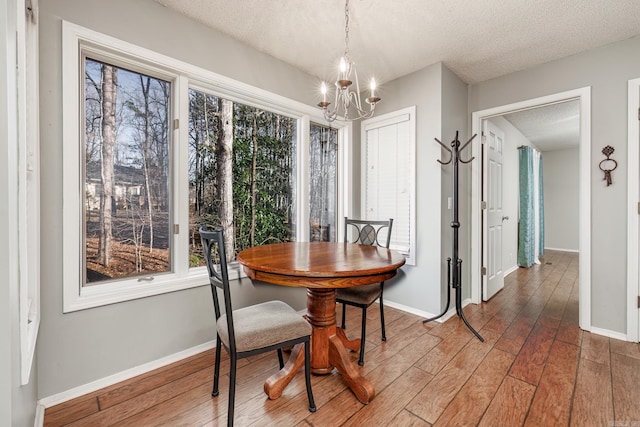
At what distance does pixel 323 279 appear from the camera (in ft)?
4.76

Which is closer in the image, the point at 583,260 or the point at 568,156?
→ the point at 583,260

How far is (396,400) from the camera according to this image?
162cm

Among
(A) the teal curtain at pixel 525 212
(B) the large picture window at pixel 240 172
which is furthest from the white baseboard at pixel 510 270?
(B) the large picture window at pixel 240 172

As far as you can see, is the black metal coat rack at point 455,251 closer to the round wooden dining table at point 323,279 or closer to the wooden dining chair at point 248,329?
the round wooden dining table at point 323,279

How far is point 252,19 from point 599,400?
3.33 metres

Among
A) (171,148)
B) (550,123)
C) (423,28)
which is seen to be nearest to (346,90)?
(423,28)

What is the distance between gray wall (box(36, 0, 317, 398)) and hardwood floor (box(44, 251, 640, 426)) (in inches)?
6.6

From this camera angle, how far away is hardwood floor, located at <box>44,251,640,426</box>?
4.86 feet

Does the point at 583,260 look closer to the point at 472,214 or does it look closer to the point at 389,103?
the point at 472,214

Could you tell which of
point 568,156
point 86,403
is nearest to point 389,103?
point 86,403

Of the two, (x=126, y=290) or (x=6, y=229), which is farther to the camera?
(x=126, y=290)

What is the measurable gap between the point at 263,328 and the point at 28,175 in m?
1.32

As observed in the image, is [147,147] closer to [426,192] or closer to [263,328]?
[263,328]

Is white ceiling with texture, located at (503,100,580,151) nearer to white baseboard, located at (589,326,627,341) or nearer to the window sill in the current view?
white baseboard, located at (589,326,627,341)
